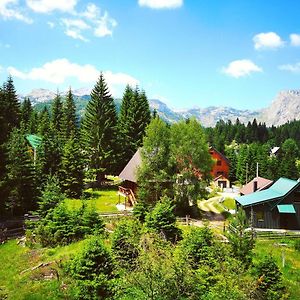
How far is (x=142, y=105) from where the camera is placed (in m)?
64.5

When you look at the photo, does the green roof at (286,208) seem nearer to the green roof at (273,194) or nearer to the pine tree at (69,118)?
the green roof at (273,194)

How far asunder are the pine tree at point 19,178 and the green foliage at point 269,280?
25.8 meters

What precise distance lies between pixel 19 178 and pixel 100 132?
2268 centimetres

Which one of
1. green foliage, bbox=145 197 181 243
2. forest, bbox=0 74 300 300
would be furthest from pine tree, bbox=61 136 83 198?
green foliage, bbox=145 197 181 243

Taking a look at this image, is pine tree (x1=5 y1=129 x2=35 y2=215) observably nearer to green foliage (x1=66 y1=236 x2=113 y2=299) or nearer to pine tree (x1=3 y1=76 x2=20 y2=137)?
green foliage (x1=66 y1=236 x2=113 y2=299)

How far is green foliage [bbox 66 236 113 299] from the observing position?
19.1m

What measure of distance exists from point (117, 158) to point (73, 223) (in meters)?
29.6

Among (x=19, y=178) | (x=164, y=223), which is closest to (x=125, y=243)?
(x=164, y=223)

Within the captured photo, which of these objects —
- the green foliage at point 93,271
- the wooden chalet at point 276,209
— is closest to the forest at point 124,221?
the green foliage at point 93,271

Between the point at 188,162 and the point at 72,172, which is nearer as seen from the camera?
the point at 188,162

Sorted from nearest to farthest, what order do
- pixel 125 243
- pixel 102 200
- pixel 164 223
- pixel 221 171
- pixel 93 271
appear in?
pixel 93 271, pixel 125 243, pixel 164 223, pixel 102 200, pixel 221 171

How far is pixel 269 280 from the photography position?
2016 centimetres

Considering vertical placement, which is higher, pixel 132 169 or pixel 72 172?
pixel 132 169

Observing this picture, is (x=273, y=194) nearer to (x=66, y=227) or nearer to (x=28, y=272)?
(x=66, y=227)
